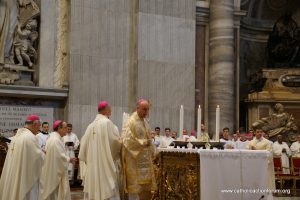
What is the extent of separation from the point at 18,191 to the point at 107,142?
1.37 metres

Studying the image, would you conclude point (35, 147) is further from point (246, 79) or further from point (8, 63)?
point (246, 79)

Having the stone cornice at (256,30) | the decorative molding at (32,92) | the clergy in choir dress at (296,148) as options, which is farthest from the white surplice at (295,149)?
the decorative molding at (32,92)

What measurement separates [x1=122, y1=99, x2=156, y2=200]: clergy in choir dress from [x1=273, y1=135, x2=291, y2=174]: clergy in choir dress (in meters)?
6.11

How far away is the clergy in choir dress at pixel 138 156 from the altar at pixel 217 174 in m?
0.45

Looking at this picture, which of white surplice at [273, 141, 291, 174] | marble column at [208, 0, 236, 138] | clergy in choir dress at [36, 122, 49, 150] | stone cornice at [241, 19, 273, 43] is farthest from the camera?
stone cornice at [241, 19, 273, 43]

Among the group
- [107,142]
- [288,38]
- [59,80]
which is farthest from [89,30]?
[288,38]

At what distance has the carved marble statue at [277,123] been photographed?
45.9 feet

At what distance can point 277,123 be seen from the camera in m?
14.0

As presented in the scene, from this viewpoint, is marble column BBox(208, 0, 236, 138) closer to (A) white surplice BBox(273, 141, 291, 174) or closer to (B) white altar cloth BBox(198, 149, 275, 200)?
(A) white surplice BBox(273, 141, 291, 174)

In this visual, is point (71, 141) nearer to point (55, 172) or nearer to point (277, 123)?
point (55, 172)

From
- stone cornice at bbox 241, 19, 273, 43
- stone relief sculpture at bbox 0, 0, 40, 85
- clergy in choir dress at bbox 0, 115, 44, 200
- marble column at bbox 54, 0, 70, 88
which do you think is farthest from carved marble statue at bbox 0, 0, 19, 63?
stone cornice at bbox 241, 19, 273, 43

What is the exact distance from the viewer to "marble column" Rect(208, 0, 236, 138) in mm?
13875

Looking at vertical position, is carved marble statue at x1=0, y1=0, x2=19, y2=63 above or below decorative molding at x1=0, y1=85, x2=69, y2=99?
Result: above

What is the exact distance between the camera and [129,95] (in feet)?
42.7
